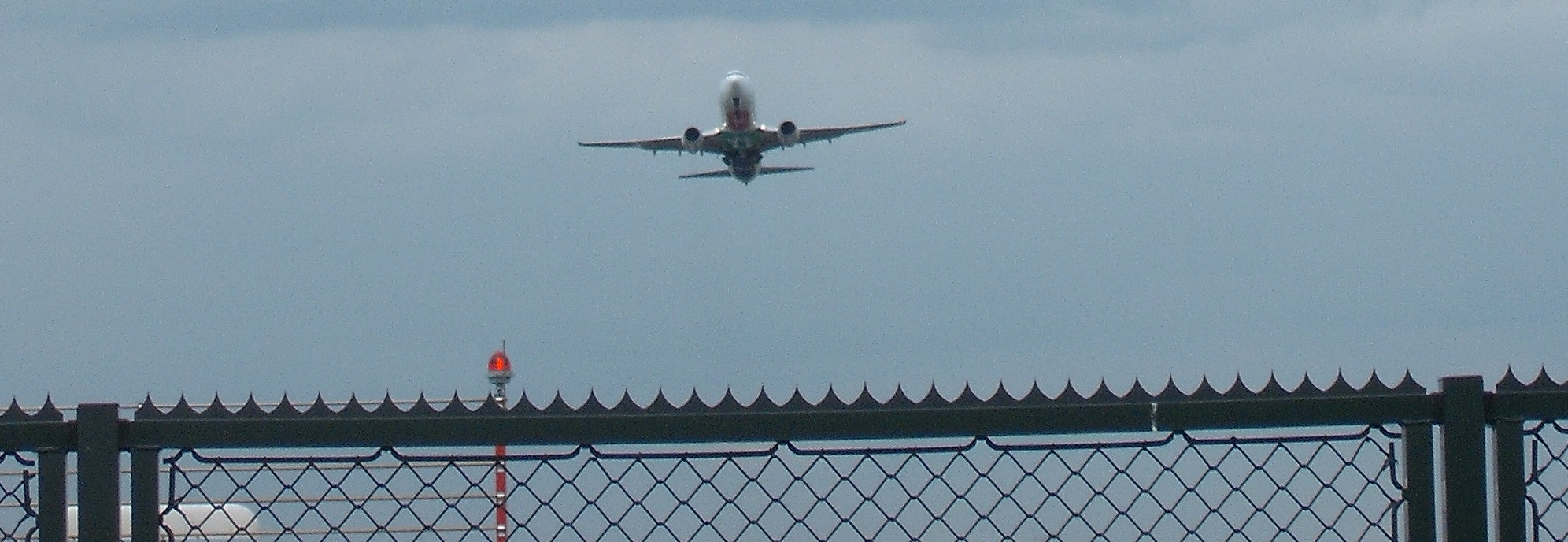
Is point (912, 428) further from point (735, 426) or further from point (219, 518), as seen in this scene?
point (219, 518)

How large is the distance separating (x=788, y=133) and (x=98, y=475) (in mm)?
45113

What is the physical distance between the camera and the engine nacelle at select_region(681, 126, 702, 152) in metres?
47.8

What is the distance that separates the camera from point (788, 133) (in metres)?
48.8

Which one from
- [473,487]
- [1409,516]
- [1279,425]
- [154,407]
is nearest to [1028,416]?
[1279,425]

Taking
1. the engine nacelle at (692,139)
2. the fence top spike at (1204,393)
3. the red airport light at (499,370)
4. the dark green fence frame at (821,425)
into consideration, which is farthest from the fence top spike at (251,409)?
the engine nacelle at (692,139)

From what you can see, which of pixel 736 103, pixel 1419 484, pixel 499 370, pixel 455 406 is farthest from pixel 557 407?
pixel 736 103

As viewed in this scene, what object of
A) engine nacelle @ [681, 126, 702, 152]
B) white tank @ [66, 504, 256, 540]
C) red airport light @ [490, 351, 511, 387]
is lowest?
white tank @ [66, 504, 256, 540]

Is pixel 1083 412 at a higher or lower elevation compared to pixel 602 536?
higher

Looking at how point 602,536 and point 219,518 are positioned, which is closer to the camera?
point 602,536

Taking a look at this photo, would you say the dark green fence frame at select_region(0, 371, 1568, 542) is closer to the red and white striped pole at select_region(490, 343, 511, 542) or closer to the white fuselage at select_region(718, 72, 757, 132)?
the red and white striped pole at select_region(490, 343, 511, 542)

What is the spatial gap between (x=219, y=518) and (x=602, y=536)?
1110 millimetres

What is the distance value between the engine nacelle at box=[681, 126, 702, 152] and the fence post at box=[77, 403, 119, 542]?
144 feet

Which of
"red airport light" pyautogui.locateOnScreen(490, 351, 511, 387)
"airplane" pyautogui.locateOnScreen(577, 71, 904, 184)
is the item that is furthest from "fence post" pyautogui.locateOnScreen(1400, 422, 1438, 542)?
"airplane" pyautogui.locateOnScreen(577, 71, 904, 184)

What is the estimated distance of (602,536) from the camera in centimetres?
379
